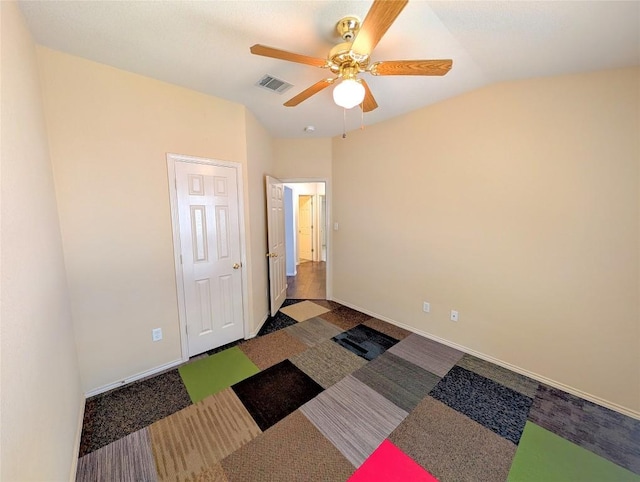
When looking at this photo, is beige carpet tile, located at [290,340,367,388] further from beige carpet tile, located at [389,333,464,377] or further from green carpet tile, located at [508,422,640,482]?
green carpet tile, located at [508,422,640,482]

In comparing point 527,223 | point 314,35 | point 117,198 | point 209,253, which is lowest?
point 209,253

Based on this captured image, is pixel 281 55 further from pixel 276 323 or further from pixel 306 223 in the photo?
pixel 306 223

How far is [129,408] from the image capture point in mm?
1938

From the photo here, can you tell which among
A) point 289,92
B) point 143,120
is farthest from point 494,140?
point 143,120

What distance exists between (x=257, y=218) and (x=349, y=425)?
238 cm

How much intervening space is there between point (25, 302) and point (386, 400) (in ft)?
7.56

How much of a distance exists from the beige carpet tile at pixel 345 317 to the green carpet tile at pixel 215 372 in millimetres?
1293

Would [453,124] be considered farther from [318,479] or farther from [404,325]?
[318,479]

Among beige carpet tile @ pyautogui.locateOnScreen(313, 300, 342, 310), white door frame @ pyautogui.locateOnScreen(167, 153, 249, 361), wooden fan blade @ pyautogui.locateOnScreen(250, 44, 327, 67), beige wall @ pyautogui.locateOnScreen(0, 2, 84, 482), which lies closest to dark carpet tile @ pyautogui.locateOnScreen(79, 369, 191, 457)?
beige wall @ pyautogui.locateOnScreen(0, 2, 84, 482)

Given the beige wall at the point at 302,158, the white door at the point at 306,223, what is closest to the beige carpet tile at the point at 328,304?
the beige wall at the point at 302,158

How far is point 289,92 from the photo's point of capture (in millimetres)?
2424

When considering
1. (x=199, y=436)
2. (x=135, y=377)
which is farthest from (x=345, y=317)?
(x=135, y=377)

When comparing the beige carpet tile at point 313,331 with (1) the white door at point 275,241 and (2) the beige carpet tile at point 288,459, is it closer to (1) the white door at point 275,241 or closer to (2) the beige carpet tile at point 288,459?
(1) the white door at point 275,241

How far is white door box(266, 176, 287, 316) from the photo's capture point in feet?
11.3
